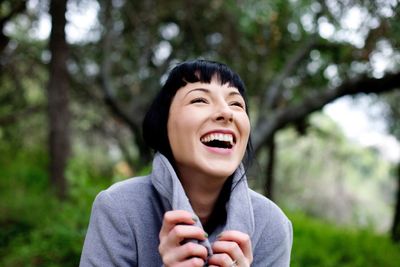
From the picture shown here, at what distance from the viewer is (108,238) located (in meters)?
1.61

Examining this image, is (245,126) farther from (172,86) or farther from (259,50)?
(259,50)

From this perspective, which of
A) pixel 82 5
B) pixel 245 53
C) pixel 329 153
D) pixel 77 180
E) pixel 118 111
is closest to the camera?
pixel 77 180

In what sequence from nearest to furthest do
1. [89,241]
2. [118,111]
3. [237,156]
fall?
[89,241] → [237,156] → [118,111]

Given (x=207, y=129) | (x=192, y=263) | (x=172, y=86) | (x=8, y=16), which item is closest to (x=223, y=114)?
(x=207, y=129)

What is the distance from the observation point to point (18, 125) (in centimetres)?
918

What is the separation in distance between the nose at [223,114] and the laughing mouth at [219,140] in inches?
2.1

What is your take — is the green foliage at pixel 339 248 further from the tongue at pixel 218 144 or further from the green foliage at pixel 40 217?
the tongue at pixel 218 144

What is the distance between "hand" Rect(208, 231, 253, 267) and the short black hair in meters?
0.42

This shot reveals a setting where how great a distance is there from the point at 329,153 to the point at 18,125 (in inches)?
274

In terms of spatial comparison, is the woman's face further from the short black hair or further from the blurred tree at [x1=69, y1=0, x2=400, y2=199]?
the blurred tree at [x1=69, y1=0, x2=400, y2=199]

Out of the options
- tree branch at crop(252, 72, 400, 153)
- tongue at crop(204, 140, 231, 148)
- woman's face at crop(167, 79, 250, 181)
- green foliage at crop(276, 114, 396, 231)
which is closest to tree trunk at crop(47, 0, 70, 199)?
tree branch at crop(252, 72, 400, 153)

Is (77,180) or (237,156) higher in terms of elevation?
(237,156)

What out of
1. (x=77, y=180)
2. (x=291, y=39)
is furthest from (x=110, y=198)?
(x=291, y=39)

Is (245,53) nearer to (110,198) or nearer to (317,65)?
(317,65)
